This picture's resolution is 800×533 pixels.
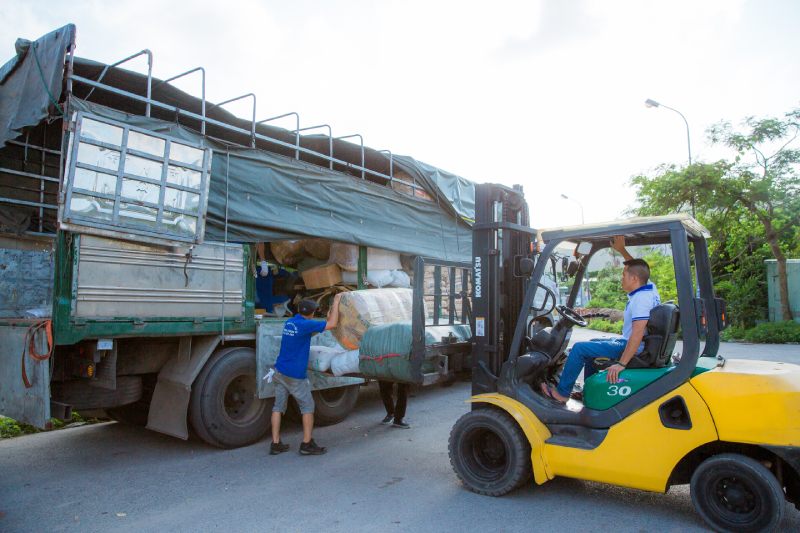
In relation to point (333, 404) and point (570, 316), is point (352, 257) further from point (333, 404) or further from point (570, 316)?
point (570, 316)

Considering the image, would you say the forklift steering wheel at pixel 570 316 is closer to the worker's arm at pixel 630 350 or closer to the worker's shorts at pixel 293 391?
the worker's arm at pixel 630 350

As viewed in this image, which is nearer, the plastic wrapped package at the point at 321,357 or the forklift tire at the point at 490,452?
the forklift tire at the point at 490,452

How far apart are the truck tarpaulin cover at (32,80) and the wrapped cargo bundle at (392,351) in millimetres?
3592

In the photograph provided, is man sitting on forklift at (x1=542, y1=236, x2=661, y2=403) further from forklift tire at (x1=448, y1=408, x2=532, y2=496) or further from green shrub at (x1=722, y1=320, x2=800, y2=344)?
green shrub at (x1=722, y1=320, x2=800, y2=344)

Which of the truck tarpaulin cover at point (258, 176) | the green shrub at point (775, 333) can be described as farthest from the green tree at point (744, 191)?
the truck tarpaulin cover at point (258, 176)

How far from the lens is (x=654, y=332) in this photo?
4.16 metres

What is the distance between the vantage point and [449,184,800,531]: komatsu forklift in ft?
11.9

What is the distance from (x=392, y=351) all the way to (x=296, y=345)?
47.2 inches

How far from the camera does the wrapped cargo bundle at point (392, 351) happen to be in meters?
5.17

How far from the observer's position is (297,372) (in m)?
5.95

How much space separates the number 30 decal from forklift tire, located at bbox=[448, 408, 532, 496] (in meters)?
0.74

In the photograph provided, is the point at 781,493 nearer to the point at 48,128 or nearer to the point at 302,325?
the point at 302,325

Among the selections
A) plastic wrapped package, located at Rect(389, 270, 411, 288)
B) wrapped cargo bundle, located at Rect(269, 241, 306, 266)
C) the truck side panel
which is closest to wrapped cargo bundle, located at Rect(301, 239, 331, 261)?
wrapped cargo bundle, located at Rect(269, 241, 306, 266)

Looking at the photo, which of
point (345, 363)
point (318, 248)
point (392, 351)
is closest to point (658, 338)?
point (392, 351)
